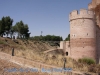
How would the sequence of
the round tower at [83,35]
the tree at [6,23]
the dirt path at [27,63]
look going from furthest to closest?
the tree at [6,23] < the round tower at [83,35] < the dirt path at [27,63]

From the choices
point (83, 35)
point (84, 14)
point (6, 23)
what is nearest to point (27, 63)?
point (83, 35)

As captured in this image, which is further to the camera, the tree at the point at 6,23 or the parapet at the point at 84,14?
the tree at the point at 6,23

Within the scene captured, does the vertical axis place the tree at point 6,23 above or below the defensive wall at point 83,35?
above

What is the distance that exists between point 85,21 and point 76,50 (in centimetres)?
356

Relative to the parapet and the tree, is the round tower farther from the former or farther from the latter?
the tree

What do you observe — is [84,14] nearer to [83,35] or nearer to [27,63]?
[83,35]

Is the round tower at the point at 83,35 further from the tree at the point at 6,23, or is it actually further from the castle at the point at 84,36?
the tree at the point at 6,23

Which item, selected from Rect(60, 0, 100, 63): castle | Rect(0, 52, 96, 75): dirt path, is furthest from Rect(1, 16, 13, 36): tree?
Rect(0, 52, 96, 75): dirt path

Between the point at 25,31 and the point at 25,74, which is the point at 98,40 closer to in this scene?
the point at 25,74

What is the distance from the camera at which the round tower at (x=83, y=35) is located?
48.4 feet

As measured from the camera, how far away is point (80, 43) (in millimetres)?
14859

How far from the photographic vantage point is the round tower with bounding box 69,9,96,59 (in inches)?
581

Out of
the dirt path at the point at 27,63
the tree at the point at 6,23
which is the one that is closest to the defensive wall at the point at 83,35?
the dirt path at the point at 27,63

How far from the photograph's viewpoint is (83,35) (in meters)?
14.9
